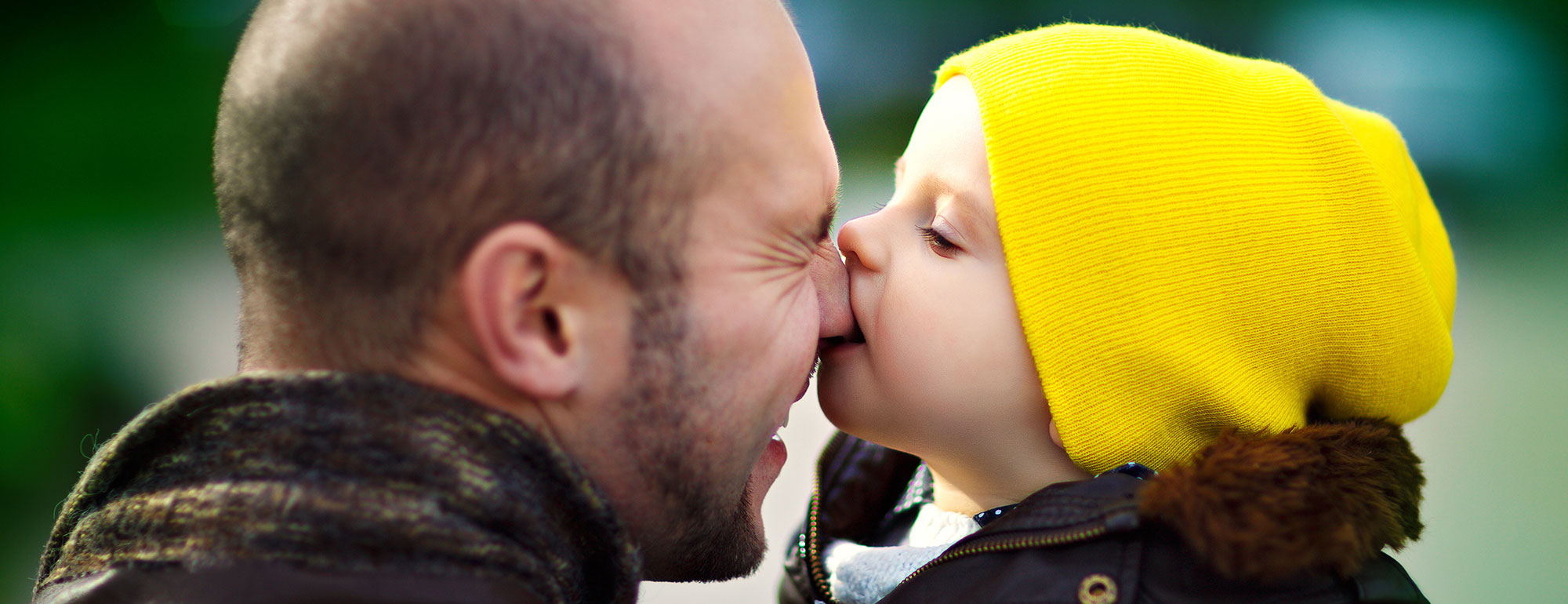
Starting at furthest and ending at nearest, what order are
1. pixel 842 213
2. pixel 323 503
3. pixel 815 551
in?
pixel 842 213, pixel 815 551, pixel 323 503

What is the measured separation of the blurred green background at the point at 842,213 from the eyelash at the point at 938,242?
1.83 m

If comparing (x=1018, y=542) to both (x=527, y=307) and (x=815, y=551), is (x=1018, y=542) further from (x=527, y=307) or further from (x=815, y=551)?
(x=527, y=307)

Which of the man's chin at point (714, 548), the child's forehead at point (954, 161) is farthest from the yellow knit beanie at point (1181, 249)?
the man's chin at point (714, 548)

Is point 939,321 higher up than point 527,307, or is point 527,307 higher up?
point 527,307

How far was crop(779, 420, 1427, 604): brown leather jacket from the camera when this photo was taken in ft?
3.61

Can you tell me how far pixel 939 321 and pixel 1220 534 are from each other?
1.53 ft

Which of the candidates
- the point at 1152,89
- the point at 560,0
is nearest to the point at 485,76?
the point at 560,0

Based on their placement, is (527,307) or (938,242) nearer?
(527,307)

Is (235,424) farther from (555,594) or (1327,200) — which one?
(1327,200)

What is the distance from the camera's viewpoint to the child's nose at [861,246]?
55.6 inches

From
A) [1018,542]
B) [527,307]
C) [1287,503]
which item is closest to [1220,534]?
[1287,503]

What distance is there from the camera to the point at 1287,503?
3.65ft

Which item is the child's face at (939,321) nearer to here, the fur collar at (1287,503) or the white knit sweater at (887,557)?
the white knit sweater at (887,557)

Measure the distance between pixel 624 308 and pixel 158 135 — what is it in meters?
4.74
